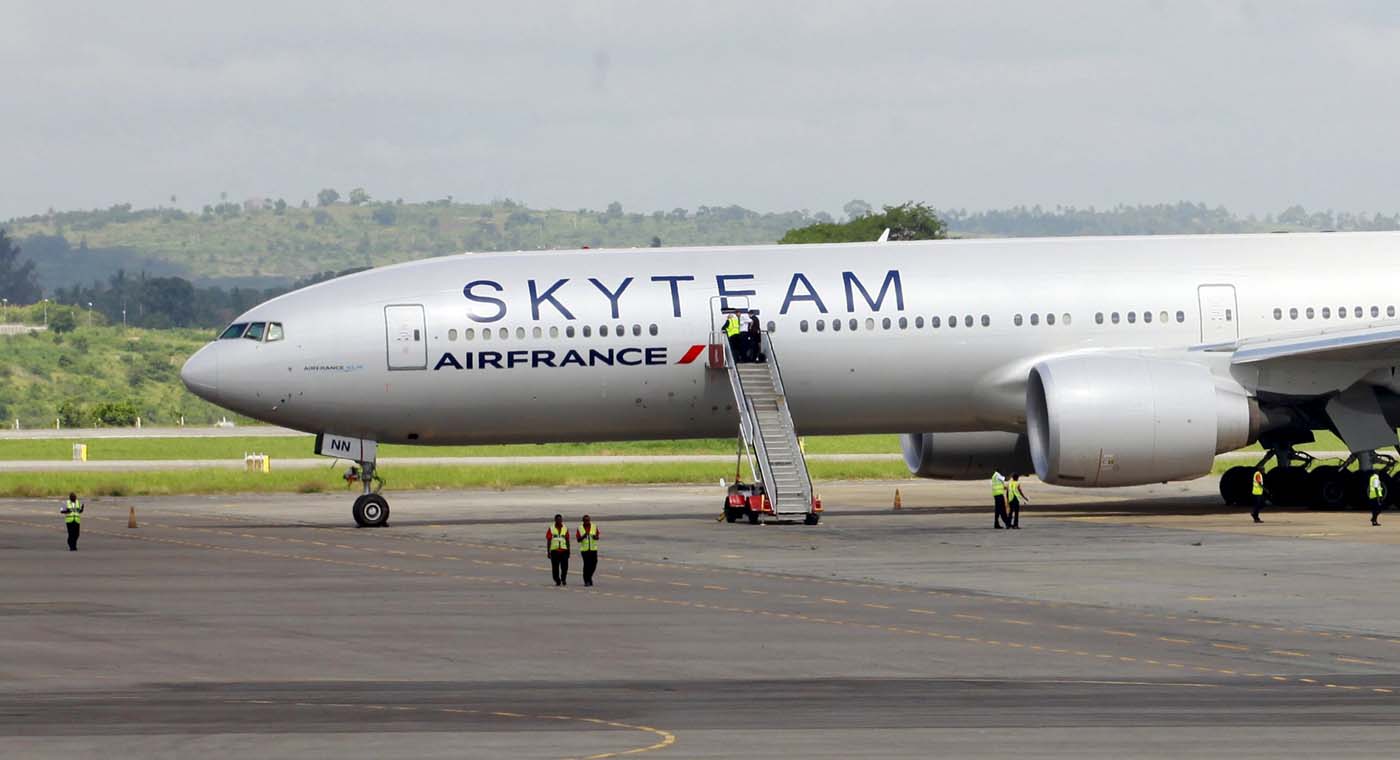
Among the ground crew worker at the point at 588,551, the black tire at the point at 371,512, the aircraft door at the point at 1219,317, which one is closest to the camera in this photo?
the ground crew worker at the point at 588,551

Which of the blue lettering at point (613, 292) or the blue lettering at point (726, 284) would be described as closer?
the blue lettering at point (613, 292)

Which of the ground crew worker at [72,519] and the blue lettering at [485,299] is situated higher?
the blue lettering at [485,299]

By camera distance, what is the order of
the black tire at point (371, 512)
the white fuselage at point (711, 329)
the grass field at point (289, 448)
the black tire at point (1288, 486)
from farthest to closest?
the grass field at point (289, 448), the black tire at point (1288, 486), the black tire at point (371, 512), the white fuselage at point (711, 329)

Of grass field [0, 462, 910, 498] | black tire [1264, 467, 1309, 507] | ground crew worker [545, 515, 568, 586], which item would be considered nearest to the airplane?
black tire [1264, 467, 1309, 507]

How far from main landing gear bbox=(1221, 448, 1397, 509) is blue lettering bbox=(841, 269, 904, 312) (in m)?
8.01

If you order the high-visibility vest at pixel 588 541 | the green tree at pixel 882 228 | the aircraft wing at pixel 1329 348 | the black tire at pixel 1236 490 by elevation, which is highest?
the green tree at pixel 882 228

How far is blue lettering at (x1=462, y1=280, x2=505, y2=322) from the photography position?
4125 centimetres

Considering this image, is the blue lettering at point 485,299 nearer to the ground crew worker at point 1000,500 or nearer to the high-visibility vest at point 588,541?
the ground crew worker at point 1000,500

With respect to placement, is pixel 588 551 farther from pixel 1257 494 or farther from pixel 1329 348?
pixel 1329 348

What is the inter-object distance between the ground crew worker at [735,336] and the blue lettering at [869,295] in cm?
238

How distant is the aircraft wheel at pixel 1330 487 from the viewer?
42.5 m

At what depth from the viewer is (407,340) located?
135ft

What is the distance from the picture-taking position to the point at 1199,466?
130 ft

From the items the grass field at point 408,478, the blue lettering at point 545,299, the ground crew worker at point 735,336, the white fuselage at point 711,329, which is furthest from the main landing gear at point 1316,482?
the grass field at point 408,478
